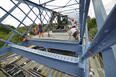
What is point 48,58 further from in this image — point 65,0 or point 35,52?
point 65,0

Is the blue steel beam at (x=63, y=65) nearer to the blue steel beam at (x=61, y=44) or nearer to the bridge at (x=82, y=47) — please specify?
the bridge at (x=82, y=47)

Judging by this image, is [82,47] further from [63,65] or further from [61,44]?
[63,65]

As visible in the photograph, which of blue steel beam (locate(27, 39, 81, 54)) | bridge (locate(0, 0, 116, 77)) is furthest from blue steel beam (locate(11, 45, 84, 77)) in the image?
blue steel beam (locate(27, 39, 81, 54))

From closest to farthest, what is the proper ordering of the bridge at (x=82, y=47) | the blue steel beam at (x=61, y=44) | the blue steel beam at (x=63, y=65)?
1. the bridge at (x=82, y=47)
2. the blue steel beam at (x=63, y=65)
3. the blue steel beam at (x=61, y=44)

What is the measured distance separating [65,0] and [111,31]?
15.0 ft

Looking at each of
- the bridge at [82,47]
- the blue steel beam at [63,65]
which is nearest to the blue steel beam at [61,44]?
the bridge at [82,47]

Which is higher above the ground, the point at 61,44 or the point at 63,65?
the point at 61,44

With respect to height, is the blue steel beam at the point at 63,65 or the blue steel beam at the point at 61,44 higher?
the blue steel beam at the point at 61,44

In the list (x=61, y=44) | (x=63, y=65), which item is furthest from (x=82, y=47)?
(x=63, y=65)

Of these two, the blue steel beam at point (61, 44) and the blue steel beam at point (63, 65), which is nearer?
the blue steel beam at point (63, 65)

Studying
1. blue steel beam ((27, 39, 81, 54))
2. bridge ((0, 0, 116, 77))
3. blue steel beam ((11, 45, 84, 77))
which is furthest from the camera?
blue steel beam ((27, 39, 81, 54))

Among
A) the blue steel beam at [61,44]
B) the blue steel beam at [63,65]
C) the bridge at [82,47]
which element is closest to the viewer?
the bridge at [82,47]

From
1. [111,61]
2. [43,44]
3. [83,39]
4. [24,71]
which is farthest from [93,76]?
[24,71]

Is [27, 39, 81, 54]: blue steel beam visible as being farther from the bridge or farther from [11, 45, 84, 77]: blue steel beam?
[11, 45, 84, 77]: blue steel beam
